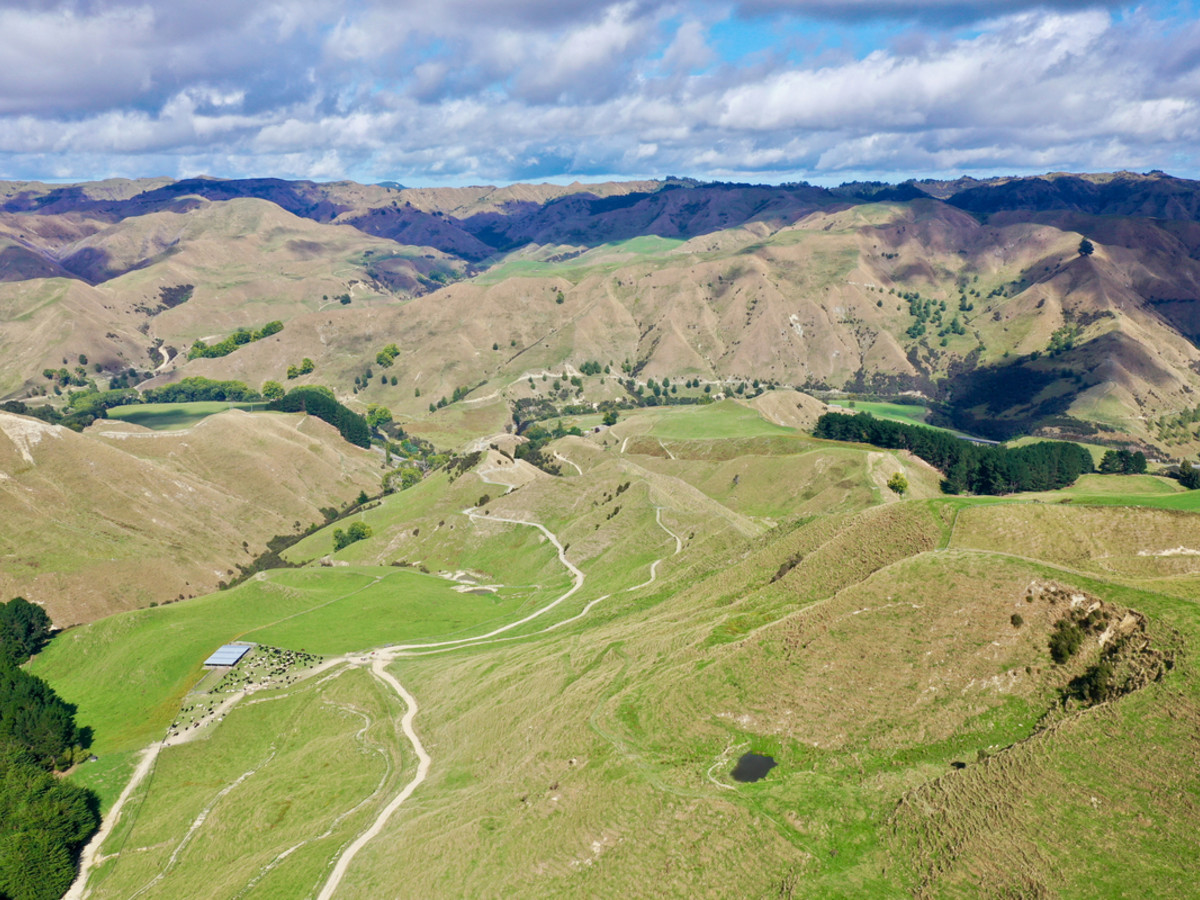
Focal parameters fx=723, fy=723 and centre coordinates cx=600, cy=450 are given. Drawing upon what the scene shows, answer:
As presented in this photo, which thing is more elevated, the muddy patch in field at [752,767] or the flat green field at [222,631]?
the muddy patch in field at [752,767]

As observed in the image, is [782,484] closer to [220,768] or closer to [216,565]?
[220,768]

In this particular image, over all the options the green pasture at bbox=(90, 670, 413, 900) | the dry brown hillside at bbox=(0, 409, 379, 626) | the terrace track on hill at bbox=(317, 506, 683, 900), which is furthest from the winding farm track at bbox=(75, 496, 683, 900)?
the dry brown hillside at bbox=(0, 409, 379, 626)

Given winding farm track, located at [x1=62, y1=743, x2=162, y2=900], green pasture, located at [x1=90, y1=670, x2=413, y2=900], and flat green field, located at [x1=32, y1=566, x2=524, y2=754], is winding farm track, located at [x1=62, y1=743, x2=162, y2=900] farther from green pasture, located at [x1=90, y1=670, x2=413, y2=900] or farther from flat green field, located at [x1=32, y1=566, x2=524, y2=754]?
flat green field, located at [x1=32, y1=566, x2=524, y2=754]

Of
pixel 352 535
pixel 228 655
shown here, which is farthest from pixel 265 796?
pixel 352 535

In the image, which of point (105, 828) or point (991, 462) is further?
point (991, 462)

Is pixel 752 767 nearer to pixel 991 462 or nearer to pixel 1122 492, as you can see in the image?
pixel 1122 492

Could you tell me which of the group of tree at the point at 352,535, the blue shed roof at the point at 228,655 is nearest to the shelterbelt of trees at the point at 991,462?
the group of tree at the point at 352,535

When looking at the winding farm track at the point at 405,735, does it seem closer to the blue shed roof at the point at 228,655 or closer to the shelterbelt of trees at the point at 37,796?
the shelterbelt of trees at the point at 37,796
